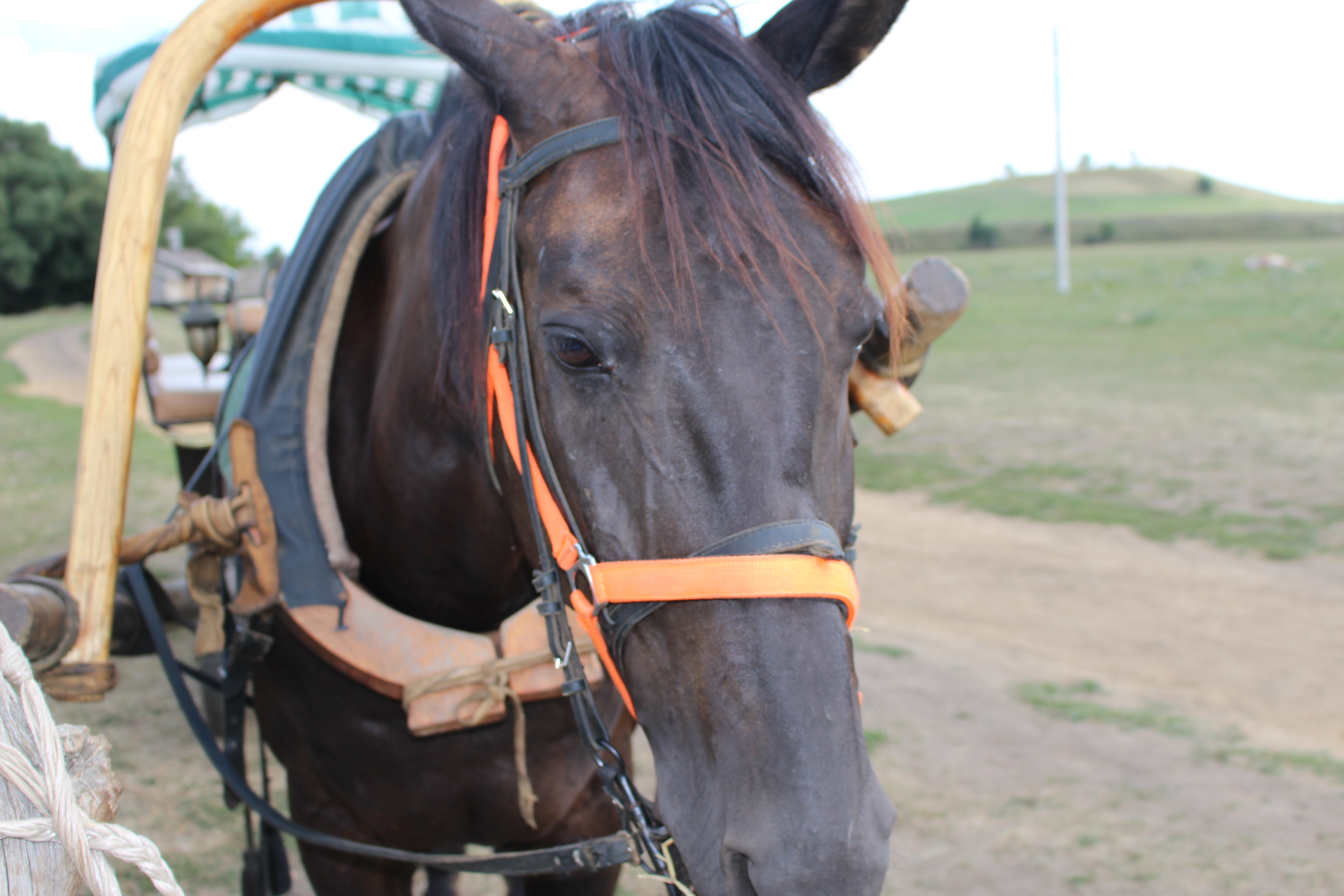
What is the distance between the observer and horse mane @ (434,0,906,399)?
1.22 meters

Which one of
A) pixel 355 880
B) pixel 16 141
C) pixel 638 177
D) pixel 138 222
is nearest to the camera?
pixel 638 177

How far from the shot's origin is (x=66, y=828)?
871mm

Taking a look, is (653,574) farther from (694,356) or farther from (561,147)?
(561,147)

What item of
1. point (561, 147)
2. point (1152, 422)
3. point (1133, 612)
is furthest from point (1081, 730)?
point (1152, 422)

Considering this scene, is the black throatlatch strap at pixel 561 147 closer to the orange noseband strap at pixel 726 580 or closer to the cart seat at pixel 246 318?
the orange noseband strap at pixel 726 580

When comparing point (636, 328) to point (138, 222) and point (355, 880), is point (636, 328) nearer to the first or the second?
point (138, 222)

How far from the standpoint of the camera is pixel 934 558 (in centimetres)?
706

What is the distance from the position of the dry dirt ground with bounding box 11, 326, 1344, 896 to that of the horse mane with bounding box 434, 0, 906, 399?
1.80m

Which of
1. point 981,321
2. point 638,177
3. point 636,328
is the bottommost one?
point 981,321

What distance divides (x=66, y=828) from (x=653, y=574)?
2.09 feet

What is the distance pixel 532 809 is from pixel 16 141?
4511cm

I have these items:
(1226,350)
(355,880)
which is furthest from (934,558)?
(1226,350)

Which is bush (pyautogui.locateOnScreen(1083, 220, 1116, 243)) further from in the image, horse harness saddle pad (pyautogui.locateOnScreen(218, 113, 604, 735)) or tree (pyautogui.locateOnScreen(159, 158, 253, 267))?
horse harness saddle pad (pyautogui.locateOnScreen(218, 113, 604, 735))

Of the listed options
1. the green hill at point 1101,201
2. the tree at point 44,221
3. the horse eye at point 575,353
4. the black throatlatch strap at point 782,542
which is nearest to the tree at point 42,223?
the tree at point 44,221
